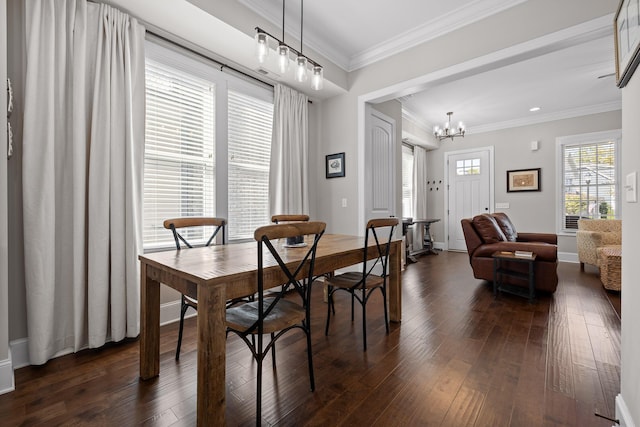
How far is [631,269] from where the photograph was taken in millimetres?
1168

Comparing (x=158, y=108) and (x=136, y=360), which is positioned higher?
(x=158, y=108)

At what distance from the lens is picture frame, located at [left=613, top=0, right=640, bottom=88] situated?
102 cm

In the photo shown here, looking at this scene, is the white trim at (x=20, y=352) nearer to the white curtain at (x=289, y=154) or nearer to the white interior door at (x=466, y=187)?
the white curtain at (x=289, y=154)

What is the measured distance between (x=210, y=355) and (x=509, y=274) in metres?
3.39

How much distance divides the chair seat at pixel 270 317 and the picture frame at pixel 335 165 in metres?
2.51

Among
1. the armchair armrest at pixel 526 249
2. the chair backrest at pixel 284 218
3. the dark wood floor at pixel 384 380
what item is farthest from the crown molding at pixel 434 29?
the dark wood floor at pixel 384 380

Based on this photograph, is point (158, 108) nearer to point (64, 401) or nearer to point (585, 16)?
point (64, 401)

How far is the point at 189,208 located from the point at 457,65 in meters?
3.04

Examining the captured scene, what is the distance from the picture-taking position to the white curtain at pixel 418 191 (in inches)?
255

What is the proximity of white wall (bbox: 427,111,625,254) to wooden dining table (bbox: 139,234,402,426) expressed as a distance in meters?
5.42

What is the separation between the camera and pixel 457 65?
2.89m

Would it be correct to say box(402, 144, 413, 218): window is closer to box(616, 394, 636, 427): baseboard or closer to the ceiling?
the ceiling

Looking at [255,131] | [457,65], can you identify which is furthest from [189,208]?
[457,65]

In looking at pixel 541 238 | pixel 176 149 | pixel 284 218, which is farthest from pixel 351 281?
pixel 541 238
